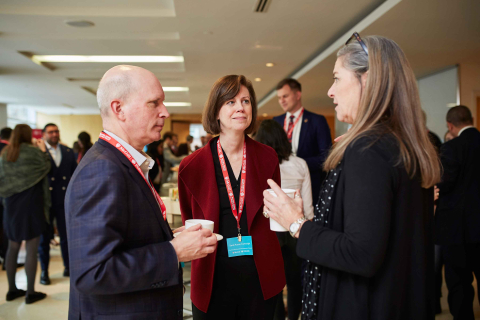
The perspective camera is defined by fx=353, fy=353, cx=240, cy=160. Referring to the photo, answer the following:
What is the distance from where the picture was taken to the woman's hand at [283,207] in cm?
111

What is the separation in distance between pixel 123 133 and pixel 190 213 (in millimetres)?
825

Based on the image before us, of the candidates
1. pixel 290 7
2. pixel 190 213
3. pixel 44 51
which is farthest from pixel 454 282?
pixel 44 51

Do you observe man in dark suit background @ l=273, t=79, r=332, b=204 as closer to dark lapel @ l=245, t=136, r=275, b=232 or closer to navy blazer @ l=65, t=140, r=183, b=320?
dark lapel @ l=245, t=136, r=275, b=232

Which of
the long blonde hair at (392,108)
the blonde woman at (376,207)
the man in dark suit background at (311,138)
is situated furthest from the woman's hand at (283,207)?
the man in dark suit background at (311,138)

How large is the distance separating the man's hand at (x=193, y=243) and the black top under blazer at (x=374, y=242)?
1.04 feet

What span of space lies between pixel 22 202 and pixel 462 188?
4.25m

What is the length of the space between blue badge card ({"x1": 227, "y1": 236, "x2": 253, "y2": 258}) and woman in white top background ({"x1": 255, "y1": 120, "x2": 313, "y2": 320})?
2.93 ft

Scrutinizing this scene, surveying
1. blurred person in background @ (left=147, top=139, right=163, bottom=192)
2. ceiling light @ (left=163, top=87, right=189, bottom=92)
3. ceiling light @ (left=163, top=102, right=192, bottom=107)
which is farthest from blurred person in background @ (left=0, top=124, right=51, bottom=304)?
ceiling light @ (left=163, top=102, right=192, bottom=107)

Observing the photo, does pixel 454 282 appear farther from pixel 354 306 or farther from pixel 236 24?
pixel 236 24

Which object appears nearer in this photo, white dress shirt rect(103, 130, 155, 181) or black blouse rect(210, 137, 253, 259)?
white dress shirt rect(103, 130, 155, 181)

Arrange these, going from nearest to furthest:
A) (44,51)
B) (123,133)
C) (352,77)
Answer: (352,77) → (123,133) → (44,51)

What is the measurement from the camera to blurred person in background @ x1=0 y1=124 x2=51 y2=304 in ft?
12.2

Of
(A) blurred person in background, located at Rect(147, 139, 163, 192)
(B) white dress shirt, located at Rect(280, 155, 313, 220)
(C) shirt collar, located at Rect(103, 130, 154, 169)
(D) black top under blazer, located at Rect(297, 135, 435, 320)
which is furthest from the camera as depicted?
(A) blurred person in background, located at Rect(147, 139, 163, 192)

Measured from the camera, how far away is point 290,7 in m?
4.51
